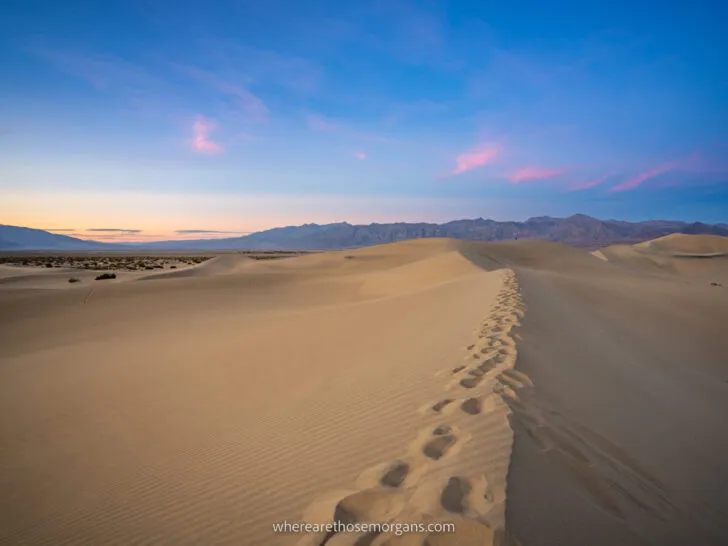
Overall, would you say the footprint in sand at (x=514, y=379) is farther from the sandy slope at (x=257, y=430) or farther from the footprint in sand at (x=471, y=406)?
the footprint in sand at (x=471, y=406)

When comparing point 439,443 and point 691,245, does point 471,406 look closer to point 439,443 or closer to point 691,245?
point 439,443

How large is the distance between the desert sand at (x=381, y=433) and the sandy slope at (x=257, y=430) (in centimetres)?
2

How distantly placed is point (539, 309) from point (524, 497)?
7.54 m

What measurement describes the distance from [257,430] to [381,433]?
1403mm

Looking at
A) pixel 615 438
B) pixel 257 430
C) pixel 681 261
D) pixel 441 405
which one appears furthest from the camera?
pixel 681 261

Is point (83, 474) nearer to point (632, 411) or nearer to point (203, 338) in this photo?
point (632, 411)

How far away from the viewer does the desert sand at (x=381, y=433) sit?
2.40 m

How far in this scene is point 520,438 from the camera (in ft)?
9.66

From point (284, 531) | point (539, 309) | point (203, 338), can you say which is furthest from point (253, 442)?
point (539, 309)

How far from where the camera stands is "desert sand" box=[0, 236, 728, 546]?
2.40 metres

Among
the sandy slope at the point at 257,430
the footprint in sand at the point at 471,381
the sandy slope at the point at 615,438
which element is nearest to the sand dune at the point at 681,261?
the sandy slope at the point at 615,438

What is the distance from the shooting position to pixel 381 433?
3.38 metres

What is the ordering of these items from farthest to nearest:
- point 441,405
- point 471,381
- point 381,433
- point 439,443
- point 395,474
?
point 471,381
point 441,405
point 381,433
point 439,443
point 395,474

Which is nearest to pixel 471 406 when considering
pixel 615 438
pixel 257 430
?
pixel 615 438
